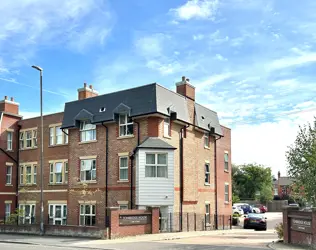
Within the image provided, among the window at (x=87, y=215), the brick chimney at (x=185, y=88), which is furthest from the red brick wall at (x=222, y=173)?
the window at (x=87, y=215)

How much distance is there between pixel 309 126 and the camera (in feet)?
74.7

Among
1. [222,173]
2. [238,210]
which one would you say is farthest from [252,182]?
[222,173]

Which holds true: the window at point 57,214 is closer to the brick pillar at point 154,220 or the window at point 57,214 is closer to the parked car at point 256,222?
the brick pillar at point 154,220

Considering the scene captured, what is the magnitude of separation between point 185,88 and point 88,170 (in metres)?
9.62

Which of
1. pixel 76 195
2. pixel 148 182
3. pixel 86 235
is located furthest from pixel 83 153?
pixel 86 235

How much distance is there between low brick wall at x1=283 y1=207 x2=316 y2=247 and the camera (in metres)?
18.5

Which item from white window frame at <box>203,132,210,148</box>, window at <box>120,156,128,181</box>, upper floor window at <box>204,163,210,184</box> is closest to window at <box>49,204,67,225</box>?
window at <box>120,156,128,181</box>

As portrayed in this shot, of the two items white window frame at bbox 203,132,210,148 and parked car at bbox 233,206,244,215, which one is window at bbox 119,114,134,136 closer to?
white window frame at bbox 203,132,210,148

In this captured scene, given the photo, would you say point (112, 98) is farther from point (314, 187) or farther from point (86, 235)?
point (314, 187)

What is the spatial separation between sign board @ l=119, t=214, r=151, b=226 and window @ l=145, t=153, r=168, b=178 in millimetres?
3271

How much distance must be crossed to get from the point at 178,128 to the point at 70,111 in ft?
29.5

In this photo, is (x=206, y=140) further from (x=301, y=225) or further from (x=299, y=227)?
(x=301, y=225)

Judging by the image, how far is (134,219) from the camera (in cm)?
2541

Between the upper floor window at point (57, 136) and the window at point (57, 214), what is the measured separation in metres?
5.18
